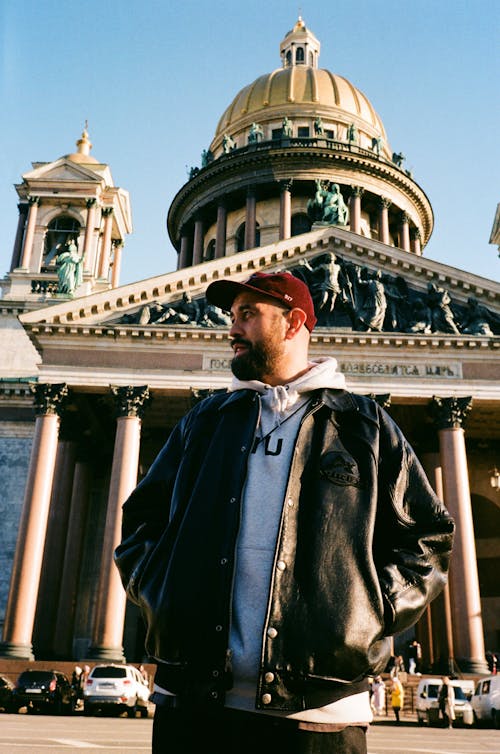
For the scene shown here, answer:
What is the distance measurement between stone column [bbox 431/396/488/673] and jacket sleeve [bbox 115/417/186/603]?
21.3 metres

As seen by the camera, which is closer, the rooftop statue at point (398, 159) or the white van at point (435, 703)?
the white van at point (435, 703)

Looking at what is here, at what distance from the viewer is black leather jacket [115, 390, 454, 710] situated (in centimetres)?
243

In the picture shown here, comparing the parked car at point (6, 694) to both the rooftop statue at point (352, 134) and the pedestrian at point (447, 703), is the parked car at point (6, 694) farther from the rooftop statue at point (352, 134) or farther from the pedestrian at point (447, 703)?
the rooftop statue at point (352, 134)

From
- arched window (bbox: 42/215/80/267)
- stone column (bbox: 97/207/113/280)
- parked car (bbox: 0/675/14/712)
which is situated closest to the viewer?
parked car (bbox: 0/675/14/712)

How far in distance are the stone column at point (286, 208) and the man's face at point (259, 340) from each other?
39.8 meters

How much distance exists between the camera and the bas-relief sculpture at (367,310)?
→ 2638cm

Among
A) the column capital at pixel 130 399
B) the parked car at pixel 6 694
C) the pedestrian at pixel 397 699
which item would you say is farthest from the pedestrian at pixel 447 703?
the column capital at pixel 130 399

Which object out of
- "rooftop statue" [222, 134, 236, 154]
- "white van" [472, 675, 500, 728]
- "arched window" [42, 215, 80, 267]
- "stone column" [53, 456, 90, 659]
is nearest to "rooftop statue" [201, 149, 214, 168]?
"rooftop statue" [222, 134, 236, 154]

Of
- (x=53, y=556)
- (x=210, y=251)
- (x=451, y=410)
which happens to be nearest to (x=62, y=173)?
(x=210, y=251)

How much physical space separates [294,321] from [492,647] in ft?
111

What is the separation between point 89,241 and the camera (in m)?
38.0

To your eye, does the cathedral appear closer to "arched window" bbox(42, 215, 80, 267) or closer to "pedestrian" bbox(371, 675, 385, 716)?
"arched window" bbox(42, 215, 80, 267)

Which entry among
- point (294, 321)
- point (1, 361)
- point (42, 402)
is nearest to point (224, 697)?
point (294, 321)

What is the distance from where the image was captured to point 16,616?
22.8 metres
